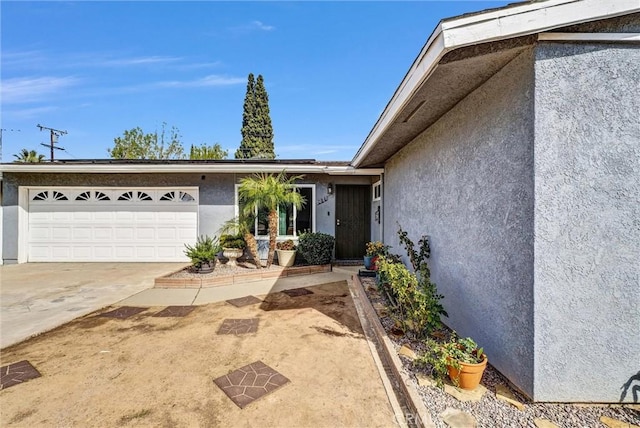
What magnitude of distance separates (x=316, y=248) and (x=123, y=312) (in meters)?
4.53

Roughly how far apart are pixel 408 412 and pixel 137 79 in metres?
13.1

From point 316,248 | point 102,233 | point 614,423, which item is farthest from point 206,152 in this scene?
point 614,423

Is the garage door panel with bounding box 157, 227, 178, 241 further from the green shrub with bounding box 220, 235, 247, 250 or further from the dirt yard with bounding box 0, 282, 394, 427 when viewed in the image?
the dirt yard with bounding box 0, 282, 394, 427

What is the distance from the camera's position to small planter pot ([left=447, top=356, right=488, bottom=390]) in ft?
7.66

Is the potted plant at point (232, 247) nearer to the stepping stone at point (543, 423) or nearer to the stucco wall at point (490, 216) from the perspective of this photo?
the stucco wall at point (490, 216)

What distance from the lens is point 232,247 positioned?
769cm

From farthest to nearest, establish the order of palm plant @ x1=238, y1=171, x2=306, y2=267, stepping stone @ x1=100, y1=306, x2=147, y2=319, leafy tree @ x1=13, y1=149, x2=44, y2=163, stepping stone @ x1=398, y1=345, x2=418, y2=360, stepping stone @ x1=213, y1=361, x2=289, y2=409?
1. leafy tree @ x1=13, y1=149, x2=44, y2=163
2. palm plant @ x1=238, y1=171, x2=306, y2=267
3. stepping stone @ x1=100, y1=306, x2=147, y2=319
4. stepping stone @ x1=398, y1=345, x2=418, y2=360
5. stepping stone @ x1=213, y1=361, x2=289, y2=409

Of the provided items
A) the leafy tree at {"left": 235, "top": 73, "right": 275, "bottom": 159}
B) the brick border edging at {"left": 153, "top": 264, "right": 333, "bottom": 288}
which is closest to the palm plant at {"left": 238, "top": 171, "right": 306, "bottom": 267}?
the brick border edging at {"left": 153, "top": 264, "right": 333, "bottom": 288}

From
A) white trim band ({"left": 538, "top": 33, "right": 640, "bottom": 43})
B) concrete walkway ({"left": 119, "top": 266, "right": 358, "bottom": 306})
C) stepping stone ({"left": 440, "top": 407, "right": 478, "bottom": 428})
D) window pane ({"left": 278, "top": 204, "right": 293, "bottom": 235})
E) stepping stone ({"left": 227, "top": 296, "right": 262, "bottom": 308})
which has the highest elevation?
white trim band ({"left": 538, "top": 33, "right": 640, "bottom": 43})

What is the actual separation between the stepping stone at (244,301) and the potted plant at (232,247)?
8.18ft

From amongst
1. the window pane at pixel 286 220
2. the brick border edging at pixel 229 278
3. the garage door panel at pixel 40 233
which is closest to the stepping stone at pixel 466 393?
the brick border edging at pixel 229 278

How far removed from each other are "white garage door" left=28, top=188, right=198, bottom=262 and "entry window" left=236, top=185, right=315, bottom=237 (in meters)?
2.31

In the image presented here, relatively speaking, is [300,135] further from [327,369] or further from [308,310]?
[327,369]

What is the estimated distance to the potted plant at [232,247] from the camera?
7591 mm
